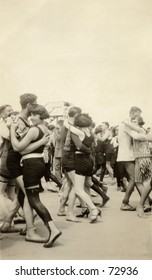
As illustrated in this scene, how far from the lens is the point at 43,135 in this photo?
5.20 metres

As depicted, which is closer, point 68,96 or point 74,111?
point 68,96

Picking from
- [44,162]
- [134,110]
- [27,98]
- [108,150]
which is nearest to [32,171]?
[44,162]

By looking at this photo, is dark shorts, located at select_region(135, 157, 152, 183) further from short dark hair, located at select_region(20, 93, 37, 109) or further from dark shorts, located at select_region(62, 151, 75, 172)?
short dark hair, located at select_region(20, 93, 37, 109)

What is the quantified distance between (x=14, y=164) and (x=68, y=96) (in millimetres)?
1296

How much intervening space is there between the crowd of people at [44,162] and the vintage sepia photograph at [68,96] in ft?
0.04

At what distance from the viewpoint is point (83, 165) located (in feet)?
21.2

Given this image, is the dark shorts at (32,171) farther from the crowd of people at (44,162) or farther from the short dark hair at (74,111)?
the short dark hair at (74,111)

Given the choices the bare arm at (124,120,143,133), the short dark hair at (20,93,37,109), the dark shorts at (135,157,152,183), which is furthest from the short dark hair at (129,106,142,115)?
the short dark hair at (20,93,37,109)

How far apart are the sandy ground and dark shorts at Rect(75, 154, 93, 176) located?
2.22 feet

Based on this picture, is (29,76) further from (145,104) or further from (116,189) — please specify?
(116,189)

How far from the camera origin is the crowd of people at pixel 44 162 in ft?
17.0

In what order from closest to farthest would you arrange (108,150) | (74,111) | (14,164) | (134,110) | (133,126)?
(14,164), (74,111), (134,110), (133,126), (108,150)

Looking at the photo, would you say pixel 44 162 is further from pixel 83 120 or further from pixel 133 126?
pixel 133 126

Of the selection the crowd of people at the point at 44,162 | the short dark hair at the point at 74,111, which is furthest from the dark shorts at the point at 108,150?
the short dark hair at the point at 74,111
